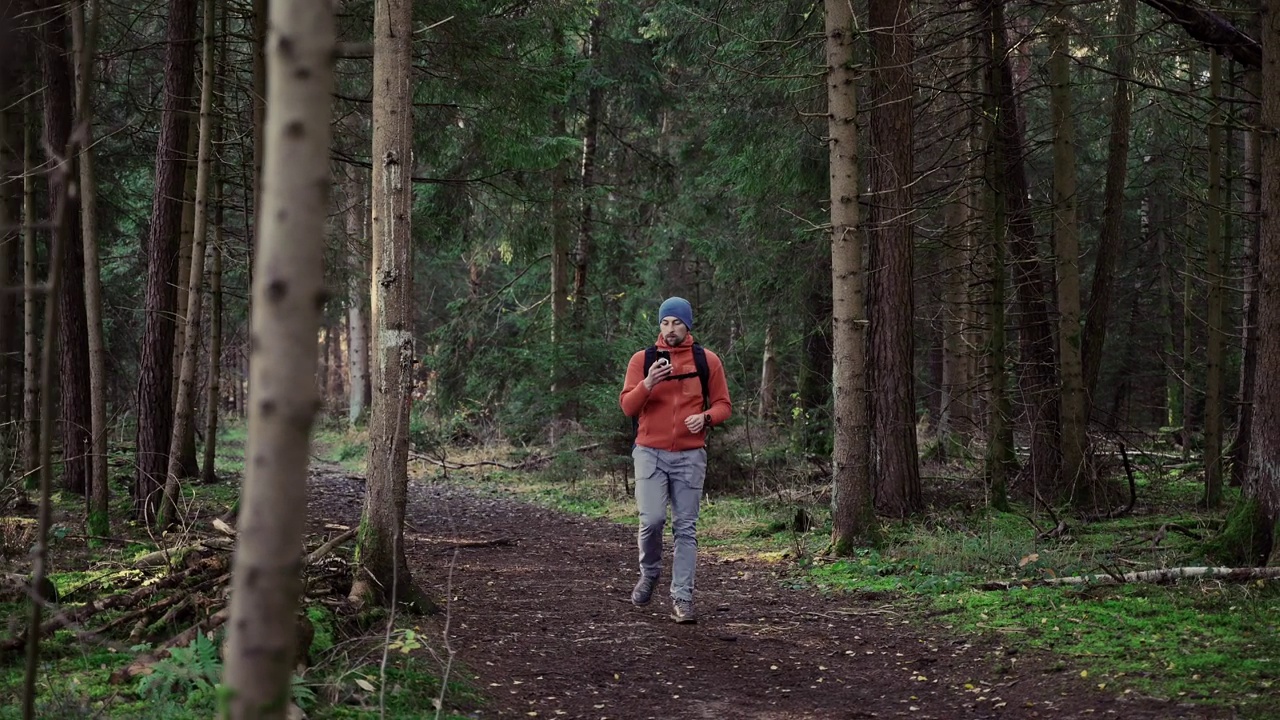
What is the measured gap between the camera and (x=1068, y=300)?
476 inches

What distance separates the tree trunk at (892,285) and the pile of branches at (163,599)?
20.8ft

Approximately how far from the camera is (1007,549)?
8773mm

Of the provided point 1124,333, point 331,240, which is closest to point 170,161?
point 331,240

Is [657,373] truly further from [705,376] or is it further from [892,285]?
[892,285]

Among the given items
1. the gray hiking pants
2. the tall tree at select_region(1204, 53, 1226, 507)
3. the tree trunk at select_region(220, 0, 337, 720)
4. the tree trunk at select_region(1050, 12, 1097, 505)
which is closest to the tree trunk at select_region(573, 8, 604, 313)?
the tree trunk at select_region(1050, 12, 1097, 505)

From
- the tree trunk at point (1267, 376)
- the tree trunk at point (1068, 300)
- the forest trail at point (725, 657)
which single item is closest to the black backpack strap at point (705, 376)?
the forest trail at point (725, 657)

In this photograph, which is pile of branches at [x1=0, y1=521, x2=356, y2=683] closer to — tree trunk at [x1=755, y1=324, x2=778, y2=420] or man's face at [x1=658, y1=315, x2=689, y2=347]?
man's face at [x1=658, y1=315, x2=689, y2=347]

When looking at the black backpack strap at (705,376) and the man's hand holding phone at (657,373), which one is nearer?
the man's hand holding phone at (657,373)

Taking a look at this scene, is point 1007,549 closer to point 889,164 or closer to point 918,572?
point 918,572

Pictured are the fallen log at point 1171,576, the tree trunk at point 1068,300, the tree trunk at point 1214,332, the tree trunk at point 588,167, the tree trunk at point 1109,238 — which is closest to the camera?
the fallen log at point 1171,576

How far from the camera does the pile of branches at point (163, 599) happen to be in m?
5.09

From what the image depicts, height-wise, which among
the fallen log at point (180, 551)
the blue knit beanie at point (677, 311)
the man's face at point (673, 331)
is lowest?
the fallen log at point (180, 551)

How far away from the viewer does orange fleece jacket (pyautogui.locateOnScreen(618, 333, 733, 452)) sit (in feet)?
23.2

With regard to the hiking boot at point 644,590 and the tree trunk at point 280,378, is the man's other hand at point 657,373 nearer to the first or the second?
the hiking boot at point 644,590
